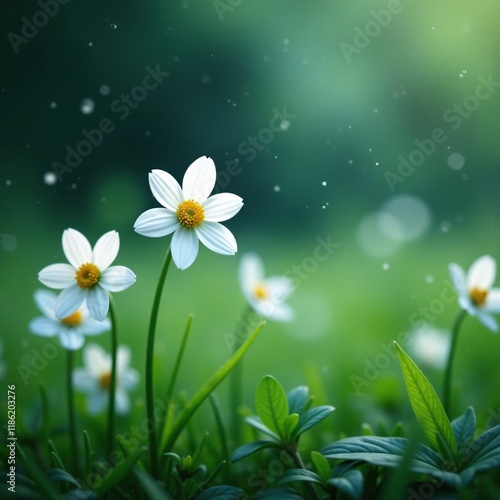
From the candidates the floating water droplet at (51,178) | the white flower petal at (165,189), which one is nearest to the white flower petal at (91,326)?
the white flower petal at (165,189)

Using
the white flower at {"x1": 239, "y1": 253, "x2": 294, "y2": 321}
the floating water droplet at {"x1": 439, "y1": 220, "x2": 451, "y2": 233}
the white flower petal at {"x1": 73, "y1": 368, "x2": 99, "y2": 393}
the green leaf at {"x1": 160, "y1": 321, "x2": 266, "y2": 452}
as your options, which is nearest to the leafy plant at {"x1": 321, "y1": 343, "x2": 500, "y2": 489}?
the green leaf at {"x1": 160, "y1": 321, "x2": 266, "y2": 452}

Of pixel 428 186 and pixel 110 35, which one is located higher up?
pixel 110 35

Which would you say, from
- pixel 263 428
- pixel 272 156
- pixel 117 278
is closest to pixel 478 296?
pixel 263 428

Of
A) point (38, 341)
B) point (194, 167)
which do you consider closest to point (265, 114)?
point (38, 341)

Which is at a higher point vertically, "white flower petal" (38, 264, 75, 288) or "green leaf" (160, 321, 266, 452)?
"white flower petal" (38, 264, 75, 288)

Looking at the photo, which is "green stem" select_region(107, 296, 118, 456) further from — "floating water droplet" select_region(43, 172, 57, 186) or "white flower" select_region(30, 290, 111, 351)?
"floating water droplet" select_region(43, 172, 57, 186)

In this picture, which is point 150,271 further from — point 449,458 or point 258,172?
point 449,458
